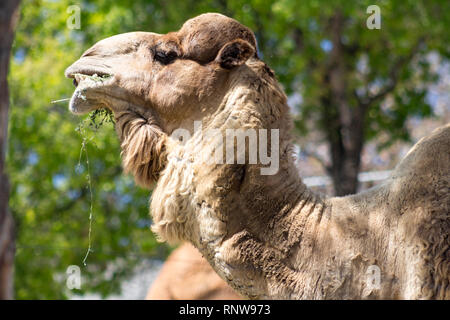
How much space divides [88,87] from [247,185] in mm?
1119

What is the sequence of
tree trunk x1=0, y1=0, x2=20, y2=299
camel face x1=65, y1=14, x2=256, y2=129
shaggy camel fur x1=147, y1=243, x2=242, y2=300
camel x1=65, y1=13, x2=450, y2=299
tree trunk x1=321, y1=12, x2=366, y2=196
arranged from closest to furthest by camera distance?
camel x1=65, y1=13, x2=450, y2=299 → tree trunk x1=0, y1=0, x2=20, y2=299 → camel face x1=65, y1=14, x2=256, y2=129 → shaggy camel fur x1=147, y1=243, x2=242, y2=300 → tree trunk x1=321, y1=12, x2=366, y2=196

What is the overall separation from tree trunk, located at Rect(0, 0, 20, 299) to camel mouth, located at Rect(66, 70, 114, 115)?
0.38m

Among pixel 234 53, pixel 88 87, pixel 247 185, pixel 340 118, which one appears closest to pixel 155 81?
pixel 88 87

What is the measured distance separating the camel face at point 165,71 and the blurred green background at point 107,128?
741 centimetres

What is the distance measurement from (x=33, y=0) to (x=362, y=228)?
12.8 m

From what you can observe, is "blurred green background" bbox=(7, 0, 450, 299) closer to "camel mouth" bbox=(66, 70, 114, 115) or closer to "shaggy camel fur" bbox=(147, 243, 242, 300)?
"shaggy camel fur" bbox=(147, 243, 242, 300)

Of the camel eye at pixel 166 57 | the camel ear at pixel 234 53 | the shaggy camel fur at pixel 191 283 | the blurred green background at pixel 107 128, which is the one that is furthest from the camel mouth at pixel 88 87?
the blurred green background at pixel 107 128

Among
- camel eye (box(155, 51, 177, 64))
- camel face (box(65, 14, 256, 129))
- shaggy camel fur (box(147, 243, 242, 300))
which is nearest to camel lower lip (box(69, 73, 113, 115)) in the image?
camel face (box(65, 14, 256, 129))

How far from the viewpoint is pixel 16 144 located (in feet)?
48.0

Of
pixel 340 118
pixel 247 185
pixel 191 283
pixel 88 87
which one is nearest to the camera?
pixel 247 185

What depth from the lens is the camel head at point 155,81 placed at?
11.8 ft

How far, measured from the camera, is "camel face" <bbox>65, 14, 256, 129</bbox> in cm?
359

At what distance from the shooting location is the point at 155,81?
363cm

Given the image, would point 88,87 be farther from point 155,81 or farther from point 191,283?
point 191,283
